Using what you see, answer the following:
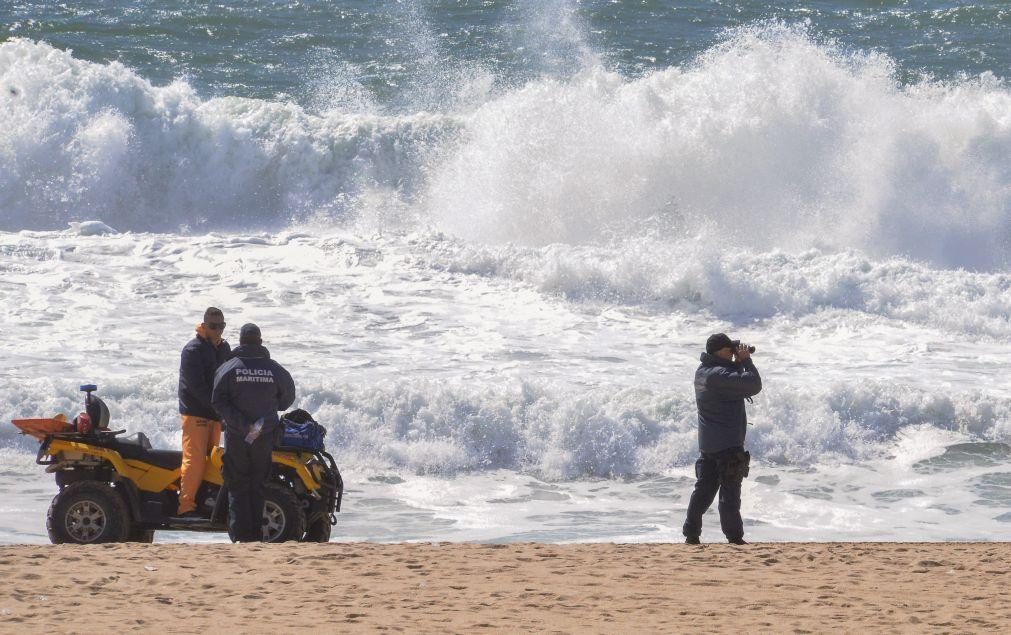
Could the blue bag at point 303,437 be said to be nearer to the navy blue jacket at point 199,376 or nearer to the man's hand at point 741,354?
the navy blue jacket at point 199,376

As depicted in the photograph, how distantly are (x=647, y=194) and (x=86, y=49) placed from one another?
10.5 m

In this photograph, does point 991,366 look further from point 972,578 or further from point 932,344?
point 972,578

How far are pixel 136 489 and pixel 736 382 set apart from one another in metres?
3.34

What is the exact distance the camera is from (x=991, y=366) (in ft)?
43.2

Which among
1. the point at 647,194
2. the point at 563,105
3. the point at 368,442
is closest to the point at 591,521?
the point at 368,442

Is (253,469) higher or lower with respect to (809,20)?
lower

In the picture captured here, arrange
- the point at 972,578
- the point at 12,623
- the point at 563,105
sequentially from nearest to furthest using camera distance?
the point at 12,623
the point at 972,578
the point at 563,105

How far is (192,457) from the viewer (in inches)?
297

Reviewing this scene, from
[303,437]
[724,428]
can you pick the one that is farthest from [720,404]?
[303,437]

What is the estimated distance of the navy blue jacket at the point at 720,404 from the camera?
7398mm

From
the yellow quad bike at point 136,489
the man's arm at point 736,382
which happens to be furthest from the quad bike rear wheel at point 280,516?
the man's arm at point 736,382

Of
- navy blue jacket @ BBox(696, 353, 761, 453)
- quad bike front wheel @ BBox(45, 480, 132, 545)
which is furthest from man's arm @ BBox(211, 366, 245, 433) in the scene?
navy blue jacket @ BBox(696, 353, 761, 453)

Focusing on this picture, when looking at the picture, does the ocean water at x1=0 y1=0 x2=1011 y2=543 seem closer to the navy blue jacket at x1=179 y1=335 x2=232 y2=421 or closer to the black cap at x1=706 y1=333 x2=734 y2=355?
the navy blue jacket at x1=179 y1=335 x2=232 y2=421

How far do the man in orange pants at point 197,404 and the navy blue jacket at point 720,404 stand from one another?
2.60m
